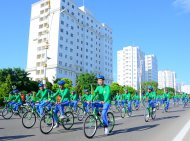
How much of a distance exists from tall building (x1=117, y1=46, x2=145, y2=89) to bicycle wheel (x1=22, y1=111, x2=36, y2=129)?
15706cm

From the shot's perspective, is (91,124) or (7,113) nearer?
(91,124)

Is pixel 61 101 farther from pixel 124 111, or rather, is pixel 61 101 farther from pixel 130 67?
pixel 130 67

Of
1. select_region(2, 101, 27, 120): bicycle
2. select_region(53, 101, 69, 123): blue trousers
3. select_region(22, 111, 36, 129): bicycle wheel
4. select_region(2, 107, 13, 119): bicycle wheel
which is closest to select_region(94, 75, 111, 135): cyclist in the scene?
select_region(53, 101, 69, 123): blue trousers

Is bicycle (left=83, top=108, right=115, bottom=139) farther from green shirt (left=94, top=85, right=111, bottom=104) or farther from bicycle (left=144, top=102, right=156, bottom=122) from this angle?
bicycle (left=144, top=102, right=156, bottom=122)

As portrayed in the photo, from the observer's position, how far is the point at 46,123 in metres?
10.7

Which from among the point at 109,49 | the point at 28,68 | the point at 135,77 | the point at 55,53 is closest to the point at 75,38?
the point at 55,53

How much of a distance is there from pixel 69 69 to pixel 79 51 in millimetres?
10453

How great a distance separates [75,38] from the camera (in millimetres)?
96750

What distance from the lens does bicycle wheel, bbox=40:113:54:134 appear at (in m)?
10.5

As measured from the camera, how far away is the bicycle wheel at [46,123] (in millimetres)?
10484

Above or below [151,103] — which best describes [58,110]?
below

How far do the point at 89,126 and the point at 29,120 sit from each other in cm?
405

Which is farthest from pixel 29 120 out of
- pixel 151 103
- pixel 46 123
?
pixel 151 103

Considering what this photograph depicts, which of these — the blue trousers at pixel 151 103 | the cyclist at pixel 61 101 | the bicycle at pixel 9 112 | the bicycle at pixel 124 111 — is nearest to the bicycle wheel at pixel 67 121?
the cyclist at pixel 61 101
